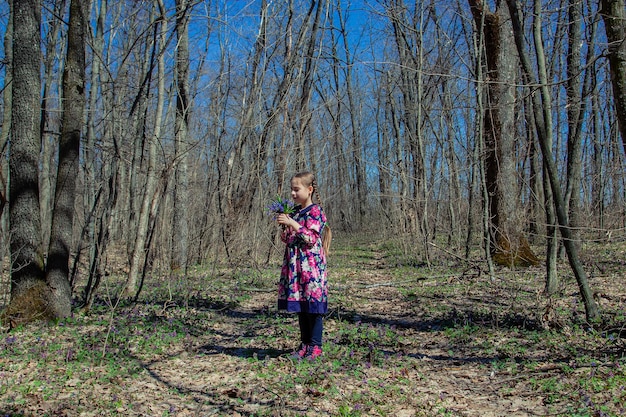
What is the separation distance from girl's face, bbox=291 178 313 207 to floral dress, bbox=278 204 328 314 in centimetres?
8

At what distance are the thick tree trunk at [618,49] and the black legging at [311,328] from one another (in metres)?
3.10

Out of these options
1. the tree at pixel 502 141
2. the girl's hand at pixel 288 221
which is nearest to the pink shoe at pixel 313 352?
the girl's hand at pixel 288 221

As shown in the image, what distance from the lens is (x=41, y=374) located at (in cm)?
410

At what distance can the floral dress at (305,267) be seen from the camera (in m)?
4.38

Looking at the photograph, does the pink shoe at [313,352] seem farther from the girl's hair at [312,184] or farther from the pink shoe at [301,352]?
the girl's hair at [312,184]

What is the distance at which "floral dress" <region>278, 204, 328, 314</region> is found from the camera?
438 centimetres

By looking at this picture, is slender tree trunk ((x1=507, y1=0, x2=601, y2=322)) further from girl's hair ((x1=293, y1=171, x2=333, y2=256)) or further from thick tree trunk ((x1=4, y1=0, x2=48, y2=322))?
thick tree trunk ((x1=4, y1=0, x2=48, y2=322))

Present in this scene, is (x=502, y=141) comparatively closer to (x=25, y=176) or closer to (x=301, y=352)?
(x=301, y=352)

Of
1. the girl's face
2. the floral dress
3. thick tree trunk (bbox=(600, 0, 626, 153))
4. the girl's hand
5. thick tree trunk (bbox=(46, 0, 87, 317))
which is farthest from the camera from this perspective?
thick tree trunk (bbox=(46, 0, 87, 317))

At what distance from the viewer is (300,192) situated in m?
4.51

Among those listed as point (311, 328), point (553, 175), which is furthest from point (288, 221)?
Answer: point (553, 175)

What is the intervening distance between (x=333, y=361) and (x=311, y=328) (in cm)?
36

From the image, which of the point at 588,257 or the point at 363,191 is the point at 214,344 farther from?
the point at 363,191

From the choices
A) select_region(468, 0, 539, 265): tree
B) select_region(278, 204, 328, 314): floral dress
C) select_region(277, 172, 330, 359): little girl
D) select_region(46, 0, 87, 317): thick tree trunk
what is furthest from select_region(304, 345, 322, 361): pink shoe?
select_region(468, 0, 539, 265): tree
